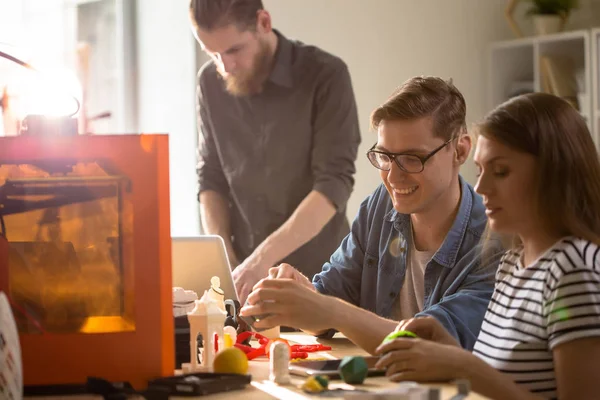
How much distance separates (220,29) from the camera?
2.64 m

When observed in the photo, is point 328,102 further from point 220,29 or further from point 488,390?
point 488,390

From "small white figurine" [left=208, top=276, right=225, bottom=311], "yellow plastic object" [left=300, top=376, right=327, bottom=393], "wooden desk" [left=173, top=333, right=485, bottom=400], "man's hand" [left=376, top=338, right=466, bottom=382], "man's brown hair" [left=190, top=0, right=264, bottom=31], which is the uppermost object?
"man's brown hair" [left=190, top=0, right=264, bottom=31]

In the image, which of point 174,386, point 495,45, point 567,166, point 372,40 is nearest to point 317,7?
point 372,40

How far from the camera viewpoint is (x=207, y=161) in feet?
9.87

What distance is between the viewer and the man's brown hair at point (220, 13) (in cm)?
262

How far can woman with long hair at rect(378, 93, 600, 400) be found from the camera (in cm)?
131

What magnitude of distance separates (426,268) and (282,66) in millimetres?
1125

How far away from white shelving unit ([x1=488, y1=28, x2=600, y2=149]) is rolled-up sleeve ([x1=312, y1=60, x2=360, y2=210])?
1382mm

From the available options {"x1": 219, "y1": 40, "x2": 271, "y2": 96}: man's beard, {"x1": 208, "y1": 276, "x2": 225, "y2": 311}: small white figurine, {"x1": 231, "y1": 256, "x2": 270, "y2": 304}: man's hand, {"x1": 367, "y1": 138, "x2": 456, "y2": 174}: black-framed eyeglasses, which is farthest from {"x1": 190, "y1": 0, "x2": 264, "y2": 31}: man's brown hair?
{"x1": 208, "y1": 276, "x2": 225, "y2": 311}: small white figurine

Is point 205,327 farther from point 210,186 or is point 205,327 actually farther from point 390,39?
point 390,39

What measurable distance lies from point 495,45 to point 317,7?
96cm

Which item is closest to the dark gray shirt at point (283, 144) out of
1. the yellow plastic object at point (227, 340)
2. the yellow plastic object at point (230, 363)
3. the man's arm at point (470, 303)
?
the man's arm at point (470, 303)

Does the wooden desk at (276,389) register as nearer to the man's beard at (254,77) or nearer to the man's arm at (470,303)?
the man's arm at (470,303)

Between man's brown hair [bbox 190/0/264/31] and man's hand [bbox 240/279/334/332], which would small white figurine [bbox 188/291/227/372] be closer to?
man's hand [bbox 240/279/334/332]
